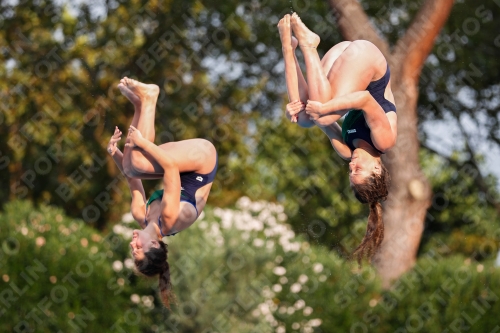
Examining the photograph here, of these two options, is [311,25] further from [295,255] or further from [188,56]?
[295,255]

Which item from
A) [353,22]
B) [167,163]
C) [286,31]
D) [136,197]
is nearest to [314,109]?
[286,31]

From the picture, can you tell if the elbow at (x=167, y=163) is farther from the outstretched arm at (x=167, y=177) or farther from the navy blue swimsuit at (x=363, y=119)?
the navy blue swimsuit at (x=363, y=119)

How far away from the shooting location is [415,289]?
10.9m

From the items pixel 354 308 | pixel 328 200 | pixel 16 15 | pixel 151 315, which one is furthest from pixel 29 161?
pixel 354 308

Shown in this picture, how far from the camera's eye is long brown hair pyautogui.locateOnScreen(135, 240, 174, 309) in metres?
5.96

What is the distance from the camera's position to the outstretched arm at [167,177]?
5.57m

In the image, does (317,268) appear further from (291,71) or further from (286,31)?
(286,31)

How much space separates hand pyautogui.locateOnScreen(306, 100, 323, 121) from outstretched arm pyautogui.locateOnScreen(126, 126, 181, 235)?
3.26ft

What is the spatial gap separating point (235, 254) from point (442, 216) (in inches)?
314

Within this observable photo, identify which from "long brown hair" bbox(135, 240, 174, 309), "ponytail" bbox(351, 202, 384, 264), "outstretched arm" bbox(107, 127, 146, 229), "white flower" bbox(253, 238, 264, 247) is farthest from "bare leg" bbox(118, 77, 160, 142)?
"white flower" bbox(253, 238, 264, 247)

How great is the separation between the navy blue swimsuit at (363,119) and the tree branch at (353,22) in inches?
244

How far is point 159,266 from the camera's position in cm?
608

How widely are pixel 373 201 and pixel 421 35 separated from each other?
22.3 ft

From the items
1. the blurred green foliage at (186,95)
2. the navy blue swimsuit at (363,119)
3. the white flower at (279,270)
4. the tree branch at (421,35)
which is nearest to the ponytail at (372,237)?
the navy blue swimsuit at (363,119)
